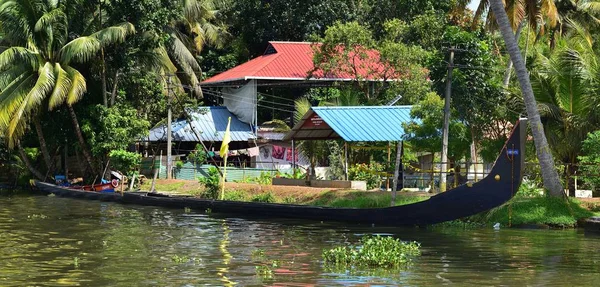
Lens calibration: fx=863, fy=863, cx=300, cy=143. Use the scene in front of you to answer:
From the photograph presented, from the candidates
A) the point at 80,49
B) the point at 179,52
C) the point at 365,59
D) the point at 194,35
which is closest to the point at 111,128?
the point at 80,49

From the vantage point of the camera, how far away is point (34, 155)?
40.1 m

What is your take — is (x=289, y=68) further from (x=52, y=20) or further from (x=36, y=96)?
(x=36, y=96)

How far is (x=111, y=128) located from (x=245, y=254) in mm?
18363

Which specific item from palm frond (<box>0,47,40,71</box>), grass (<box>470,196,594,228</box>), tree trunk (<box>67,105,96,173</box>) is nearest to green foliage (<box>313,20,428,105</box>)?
tree trunk (<box>67,105,96,173</box>)

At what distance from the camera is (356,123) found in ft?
92.2

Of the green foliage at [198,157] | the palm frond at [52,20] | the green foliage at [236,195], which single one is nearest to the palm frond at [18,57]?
the palm frond at [52,20]

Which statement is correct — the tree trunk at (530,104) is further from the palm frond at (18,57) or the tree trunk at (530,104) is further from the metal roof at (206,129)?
the metal roof at (206,129)

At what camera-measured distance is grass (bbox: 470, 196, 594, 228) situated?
21.8 m

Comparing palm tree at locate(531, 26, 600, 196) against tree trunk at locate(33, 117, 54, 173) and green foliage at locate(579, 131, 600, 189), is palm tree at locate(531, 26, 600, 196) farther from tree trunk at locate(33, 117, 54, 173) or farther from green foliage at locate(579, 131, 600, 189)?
tree trunk at locate(33, 117, 54, 173)

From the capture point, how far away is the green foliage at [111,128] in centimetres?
3422

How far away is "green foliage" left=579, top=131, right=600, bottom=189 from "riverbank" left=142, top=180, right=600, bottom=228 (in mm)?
722

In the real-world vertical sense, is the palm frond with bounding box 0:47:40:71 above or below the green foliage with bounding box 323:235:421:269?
above

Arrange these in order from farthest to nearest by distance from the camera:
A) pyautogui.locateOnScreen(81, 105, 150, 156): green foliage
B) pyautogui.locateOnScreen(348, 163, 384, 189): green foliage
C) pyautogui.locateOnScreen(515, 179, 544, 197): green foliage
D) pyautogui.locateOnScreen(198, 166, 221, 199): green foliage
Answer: pyautogui.locateOnScreen(81, 105, 150, 156): green foliage
pyautogui.locateOnScreen(198, 166, 221, 199): green foliage
pyautogui.locateOnScreen(348, 163, 384, 189): green foliage
pyautogui.locateOnScreen(515, 179, 544, 197): green foliage

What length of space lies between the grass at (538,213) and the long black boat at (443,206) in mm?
2131
